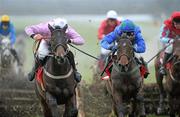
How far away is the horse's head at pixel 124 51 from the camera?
12.4 metres

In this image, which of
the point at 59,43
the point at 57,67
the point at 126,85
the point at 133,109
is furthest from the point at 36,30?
the point at 133,109

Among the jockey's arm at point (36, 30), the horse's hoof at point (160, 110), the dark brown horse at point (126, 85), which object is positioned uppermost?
the jockey's arm at point (36, 30)

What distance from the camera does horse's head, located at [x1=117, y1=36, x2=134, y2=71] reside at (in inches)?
488

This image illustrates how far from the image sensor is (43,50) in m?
12.9

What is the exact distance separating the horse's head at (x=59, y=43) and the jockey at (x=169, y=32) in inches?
137

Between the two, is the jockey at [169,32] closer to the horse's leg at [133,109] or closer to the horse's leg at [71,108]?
the horse's leg at [133,109]

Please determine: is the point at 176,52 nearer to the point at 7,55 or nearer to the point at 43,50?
the point at 43,50

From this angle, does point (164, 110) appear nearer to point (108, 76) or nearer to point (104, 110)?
point (104, 110)

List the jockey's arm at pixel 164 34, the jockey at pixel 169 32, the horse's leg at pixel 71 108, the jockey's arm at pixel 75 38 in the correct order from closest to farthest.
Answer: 1. the horse's leg at pixel 71 108
2. the jockey's arm at pixel 75 38
3. the jockey at pixel 169 32
4. the jockey's arm at pixel 164 34

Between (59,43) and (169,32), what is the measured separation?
4256 mm

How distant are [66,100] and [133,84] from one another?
1420 millimetres

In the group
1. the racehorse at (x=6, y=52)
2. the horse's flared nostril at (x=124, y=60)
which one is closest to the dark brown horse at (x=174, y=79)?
the horse's flared nostril at (x=124, y=60)

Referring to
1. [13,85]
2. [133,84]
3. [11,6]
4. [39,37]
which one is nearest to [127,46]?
[133,84]

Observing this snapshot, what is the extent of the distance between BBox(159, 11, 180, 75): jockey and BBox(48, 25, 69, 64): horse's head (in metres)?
3.47
